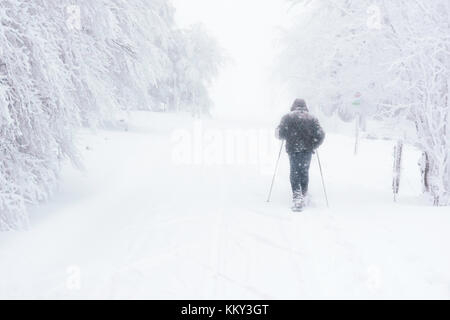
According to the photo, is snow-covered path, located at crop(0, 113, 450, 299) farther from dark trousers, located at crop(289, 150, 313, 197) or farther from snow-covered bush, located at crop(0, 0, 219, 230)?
snow-covered bush, located at crop(0, 0, 219, 230)

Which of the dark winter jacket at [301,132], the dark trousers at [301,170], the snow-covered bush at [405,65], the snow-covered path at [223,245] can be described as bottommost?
the snow-covered path at [223,245]

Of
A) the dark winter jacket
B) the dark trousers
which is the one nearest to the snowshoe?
the dark trousers

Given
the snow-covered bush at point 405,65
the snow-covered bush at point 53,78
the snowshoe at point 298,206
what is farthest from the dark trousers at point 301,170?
the snow-covered bush at point 53,78

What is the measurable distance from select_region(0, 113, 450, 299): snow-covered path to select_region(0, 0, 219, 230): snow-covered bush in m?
0.89

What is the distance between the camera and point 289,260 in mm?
4980

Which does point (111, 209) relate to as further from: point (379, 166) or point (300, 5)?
point (379, 166)

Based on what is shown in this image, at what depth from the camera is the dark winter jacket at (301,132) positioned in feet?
25.4

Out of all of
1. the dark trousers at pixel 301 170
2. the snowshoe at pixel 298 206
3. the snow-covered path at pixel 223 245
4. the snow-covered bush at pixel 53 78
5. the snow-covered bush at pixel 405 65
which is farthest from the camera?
the dark trousers at pixel 301 170

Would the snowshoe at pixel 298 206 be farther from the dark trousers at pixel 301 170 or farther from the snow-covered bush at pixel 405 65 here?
the snow-covered bush at pixel 405 65

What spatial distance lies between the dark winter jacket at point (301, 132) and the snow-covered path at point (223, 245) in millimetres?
1144

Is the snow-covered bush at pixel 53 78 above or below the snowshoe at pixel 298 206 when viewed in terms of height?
→ above

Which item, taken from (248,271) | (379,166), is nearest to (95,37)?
(248,271)

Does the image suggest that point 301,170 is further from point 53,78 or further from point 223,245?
point 53,78
